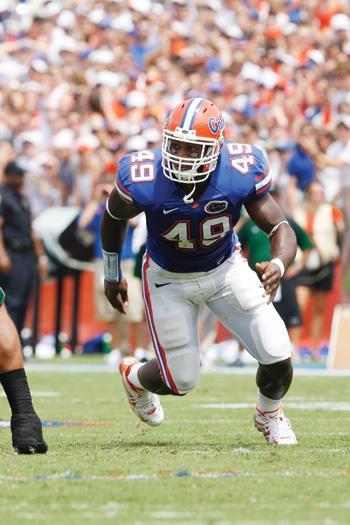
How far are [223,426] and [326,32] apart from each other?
13.1 meters

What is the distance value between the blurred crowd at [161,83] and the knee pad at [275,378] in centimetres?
736

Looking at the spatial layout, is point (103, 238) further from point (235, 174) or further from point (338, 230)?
point (338, 230)

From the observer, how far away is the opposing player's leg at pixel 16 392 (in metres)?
5.82

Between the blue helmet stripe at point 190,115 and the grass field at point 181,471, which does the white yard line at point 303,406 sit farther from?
the blue helmet stripe at point 190,115

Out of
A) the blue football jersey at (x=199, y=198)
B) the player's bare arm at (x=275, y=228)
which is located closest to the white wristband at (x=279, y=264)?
the player's bare arm at (x=275, y=228)

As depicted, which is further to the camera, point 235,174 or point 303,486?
point 235,174

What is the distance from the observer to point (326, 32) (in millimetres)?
19469

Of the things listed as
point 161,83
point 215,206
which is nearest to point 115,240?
point 215,206

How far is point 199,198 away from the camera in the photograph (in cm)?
610

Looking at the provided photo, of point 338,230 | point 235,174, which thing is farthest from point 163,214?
point 338,230

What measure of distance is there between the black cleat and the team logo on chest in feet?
4.04

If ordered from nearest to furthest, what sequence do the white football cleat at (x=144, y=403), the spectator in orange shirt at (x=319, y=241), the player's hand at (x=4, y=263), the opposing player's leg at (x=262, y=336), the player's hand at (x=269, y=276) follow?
the player's hand at (x=269, y=276), the opposing player's leg at (x=262, y=336), the white football cleat at (x=144, y=403), the player's hand at (x=4, y=263), the spectator in orange shirt at (x=319, y=241)

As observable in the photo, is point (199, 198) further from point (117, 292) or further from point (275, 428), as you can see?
point (275, 428)

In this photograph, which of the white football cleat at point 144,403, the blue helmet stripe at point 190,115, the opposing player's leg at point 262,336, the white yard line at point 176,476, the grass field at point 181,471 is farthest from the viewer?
the white football cleat at point 144,403
